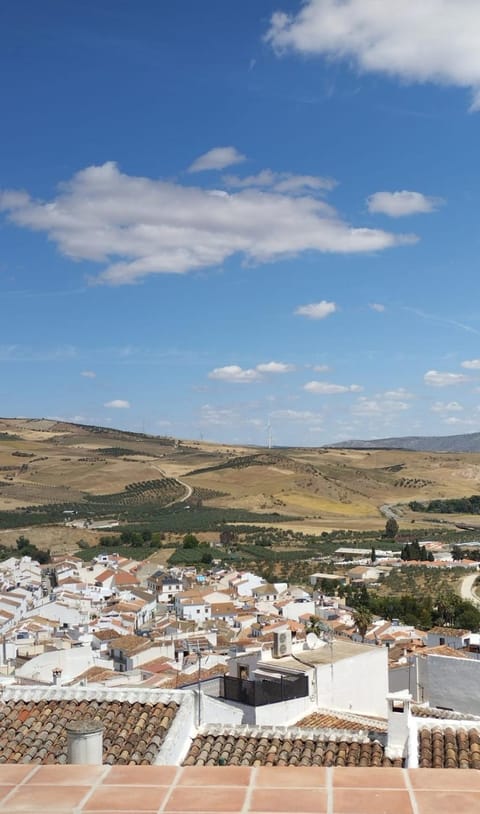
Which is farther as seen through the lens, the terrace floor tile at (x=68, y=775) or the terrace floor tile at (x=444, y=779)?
the terrace floor tile at (x=68, y=775)

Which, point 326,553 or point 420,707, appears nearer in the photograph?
point 420,707

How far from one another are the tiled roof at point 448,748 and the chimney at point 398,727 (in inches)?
9.0

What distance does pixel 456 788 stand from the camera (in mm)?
3330

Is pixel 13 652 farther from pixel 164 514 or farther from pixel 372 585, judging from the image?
pixel 164 514

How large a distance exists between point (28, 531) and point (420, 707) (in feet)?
283

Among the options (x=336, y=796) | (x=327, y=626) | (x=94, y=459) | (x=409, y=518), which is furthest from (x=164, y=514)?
(x=336, y=796)

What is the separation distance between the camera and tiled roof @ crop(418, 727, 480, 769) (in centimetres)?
977

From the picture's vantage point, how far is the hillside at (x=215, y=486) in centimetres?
12088

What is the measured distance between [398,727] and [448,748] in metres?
0.73

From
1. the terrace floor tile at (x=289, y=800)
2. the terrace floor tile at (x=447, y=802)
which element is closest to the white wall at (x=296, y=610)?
the terrace floor tile at (x=289, y=800)

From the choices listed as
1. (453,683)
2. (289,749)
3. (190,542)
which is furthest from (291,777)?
(190,542)

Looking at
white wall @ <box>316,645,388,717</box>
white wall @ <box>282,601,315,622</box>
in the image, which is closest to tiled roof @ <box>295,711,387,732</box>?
white wall @ <box>316,645,388,717</box>

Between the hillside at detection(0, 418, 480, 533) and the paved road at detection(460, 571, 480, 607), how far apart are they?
37567 mm

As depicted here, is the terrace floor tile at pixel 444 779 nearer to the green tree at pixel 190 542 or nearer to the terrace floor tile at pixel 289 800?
the terrace floor tile at pixel 289 800
